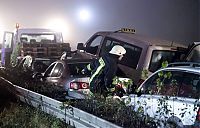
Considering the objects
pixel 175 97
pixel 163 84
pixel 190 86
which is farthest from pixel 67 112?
pixel 190 86

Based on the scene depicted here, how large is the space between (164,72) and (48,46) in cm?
1035

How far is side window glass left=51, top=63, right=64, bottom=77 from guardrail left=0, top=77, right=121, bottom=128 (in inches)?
57.9

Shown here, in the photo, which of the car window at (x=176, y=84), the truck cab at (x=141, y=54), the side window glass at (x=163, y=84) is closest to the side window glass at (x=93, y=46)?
the truck cab at (x=141, y=54)

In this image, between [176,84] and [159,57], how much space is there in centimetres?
386

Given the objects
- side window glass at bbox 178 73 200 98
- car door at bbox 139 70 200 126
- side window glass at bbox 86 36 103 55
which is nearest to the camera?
car door at bbox 139 70 200 126

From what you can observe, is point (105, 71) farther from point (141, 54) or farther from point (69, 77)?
point (141, 54)

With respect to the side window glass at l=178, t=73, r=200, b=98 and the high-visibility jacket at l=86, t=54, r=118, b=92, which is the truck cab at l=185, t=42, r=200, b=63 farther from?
the side window glass at l=178, t=73, r=200, b=98

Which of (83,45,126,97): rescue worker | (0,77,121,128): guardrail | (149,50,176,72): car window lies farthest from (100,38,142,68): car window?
(0,77,121,128): guardrail

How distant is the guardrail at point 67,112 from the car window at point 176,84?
4.17 feet

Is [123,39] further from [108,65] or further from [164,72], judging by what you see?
[164,72]

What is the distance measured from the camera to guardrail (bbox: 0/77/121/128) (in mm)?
5336

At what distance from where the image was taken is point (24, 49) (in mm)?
15938

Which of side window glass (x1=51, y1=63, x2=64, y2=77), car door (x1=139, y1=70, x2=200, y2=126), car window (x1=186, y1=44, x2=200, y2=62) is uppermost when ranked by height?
car window (x1=186, y1=44, x2=200, y2=62)

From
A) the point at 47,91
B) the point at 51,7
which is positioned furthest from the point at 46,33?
the point at 47,91
